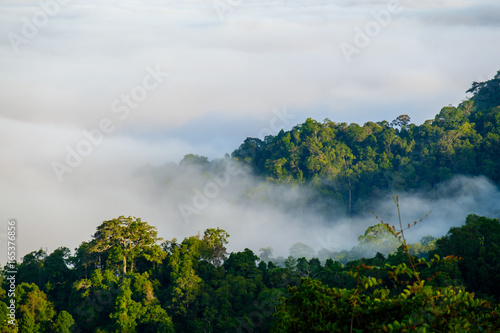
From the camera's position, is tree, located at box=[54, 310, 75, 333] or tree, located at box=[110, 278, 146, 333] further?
tree, located at box=[110, 278, 146, 333]

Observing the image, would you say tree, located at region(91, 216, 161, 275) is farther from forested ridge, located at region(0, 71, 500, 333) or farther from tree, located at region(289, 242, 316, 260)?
tree, located at region(289, 242, 316, 260)

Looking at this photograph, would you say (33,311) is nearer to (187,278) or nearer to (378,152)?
(187,278)

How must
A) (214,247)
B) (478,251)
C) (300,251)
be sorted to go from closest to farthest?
(478,251)
(214,247)
(300,251)

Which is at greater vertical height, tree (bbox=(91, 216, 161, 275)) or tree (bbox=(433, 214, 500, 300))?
tree (bbox=(91, 216, 161, 275))

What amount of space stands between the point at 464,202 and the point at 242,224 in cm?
2267

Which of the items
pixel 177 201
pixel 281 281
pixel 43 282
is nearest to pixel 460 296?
pixel 281 281

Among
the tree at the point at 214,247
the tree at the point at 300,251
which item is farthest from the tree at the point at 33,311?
the tree at the point at 300,251

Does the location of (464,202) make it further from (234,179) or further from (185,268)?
(185,268)

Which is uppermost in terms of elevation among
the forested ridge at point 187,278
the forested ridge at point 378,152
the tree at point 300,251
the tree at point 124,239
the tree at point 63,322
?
the forested ridge at point 378,152

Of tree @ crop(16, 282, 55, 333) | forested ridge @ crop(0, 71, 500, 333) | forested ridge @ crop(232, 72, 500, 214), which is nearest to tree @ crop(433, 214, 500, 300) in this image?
forested ridge @ crop(0, 71, 500, 333)

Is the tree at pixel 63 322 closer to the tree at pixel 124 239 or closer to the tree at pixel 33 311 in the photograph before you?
the tree at pixel 33 311

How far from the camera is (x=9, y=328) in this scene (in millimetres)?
24266

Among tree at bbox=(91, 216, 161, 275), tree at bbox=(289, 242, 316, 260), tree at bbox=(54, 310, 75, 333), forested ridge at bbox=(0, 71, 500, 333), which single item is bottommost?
tree at bbox=(54, 310, 75, 333)

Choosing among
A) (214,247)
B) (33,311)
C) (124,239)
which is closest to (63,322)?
(33,311)
